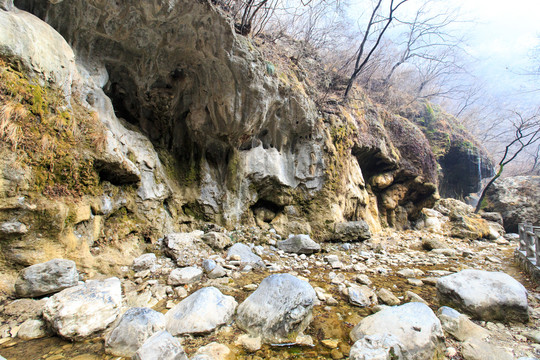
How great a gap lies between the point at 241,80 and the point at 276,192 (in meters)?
3.52

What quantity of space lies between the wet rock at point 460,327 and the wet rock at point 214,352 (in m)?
2.45

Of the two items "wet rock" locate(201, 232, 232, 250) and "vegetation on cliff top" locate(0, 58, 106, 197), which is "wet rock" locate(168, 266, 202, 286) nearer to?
"wet rock" locate(201, 232, 232, 250)

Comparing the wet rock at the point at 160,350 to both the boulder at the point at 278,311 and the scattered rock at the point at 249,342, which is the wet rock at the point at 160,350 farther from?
the boulder at the point at 278,311

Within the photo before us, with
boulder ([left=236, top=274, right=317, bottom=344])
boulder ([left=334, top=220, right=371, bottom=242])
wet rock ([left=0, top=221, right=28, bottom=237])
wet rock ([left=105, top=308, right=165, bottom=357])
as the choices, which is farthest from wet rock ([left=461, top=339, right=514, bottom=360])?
wet rock ([left=0, top=221, right=28, bottom=237])

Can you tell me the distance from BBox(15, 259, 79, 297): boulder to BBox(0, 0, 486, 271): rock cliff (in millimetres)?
274

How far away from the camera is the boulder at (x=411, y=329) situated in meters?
2.10

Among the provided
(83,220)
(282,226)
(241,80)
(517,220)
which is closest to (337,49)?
(241,80)

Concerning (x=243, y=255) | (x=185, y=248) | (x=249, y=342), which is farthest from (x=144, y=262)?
(x=249, y=342)

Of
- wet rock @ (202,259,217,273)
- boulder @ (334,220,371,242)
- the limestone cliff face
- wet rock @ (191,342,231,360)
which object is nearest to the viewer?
wet rock @ (191,342,231,360)

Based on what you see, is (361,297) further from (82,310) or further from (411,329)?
(82,310)

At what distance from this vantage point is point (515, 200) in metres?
13.8

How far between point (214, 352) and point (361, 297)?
222cm

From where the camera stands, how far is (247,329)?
2.46 m

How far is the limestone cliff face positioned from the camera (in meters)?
4.16
